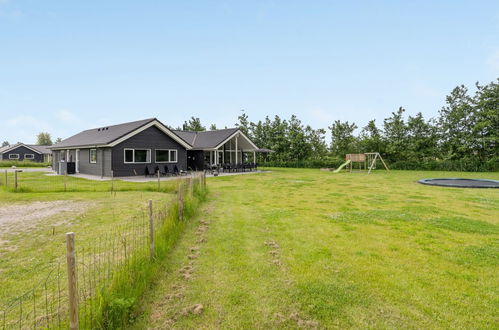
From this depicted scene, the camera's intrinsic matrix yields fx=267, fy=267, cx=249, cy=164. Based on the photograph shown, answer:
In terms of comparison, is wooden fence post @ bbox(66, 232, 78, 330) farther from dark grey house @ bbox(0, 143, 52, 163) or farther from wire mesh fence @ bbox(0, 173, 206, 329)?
dark grey house @ bbox(0, 143, 52, 163)

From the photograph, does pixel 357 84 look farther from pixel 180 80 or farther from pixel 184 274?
pixel 184 274

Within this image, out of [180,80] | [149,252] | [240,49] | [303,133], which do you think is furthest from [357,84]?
[149,252]

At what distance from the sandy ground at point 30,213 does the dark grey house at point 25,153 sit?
170 feet

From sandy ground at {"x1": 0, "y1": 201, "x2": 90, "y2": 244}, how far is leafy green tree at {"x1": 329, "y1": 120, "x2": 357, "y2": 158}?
31657mm

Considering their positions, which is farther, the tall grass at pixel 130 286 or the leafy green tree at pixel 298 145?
the leafy green tree at pixel 298 145

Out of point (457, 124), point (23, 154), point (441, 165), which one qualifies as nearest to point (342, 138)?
point (441, 165)

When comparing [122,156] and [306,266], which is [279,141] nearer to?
[122,156]

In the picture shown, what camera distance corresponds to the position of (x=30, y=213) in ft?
24.8

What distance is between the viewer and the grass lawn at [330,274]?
2807 mm

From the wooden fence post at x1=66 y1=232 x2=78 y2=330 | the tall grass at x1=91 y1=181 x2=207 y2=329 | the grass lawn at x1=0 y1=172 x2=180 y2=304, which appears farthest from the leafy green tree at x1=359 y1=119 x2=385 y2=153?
the wooden fence post at x1=66 y1=232 x2=78 y2=330

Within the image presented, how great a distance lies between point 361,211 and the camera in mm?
8000

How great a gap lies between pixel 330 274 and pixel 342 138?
3371 cm

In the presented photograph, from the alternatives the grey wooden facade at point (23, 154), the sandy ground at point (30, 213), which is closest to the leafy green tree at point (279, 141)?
the sandy ground at point (30, 213)

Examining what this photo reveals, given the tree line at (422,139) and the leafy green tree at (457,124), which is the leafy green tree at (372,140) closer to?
the tree line at (422,139)
